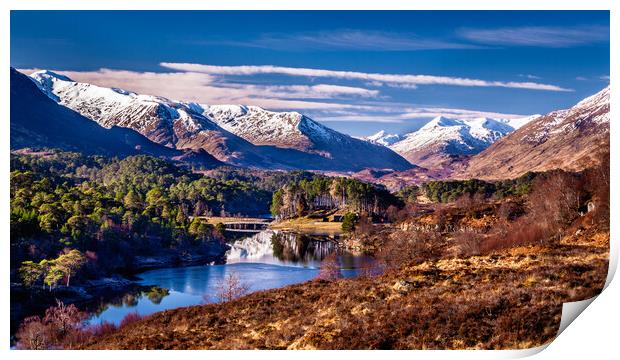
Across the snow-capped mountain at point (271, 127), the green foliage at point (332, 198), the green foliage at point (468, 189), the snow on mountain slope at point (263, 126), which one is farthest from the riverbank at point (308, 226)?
the snow on mountain slope at point (263, 126)

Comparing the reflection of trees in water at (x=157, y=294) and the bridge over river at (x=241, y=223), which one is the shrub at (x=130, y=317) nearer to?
the reflection of trees in water at (x=157, y=294)

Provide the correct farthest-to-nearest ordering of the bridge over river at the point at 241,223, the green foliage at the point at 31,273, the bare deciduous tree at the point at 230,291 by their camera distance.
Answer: the bridge over river at the point at 241,223, the bare deciduous tree at the point at 230,291, the green foliage at the point at 31,273

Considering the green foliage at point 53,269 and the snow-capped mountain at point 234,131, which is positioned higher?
the snow-capped mountain at point 234,131

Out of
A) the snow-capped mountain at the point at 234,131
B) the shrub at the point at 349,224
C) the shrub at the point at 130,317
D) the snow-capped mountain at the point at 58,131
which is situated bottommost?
the shrub at the point at 130,317

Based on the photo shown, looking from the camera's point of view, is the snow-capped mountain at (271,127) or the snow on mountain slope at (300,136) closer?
the snow on mountain slope at (300,136)

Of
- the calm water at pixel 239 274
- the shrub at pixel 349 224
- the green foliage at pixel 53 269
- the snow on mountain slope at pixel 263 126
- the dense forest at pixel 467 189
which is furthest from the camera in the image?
the snow on mountain slope at pixel 263 126

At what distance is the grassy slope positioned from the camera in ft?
37.2

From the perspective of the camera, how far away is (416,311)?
1213 cm

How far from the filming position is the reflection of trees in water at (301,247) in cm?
3809

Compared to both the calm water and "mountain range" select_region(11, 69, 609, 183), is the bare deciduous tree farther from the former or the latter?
"mountain range" select_region(11, 69, 609, 183)

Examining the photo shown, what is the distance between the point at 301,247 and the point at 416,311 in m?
31.0

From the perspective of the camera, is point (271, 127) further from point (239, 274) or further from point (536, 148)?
point (239, 274)

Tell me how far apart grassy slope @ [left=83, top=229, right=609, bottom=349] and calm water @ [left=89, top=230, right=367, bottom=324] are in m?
7.39

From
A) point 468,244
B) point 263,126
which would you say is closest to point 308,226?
point 468,244
